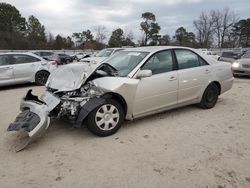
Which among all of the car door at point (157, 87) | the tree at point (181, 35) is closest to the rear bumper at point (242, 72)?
the car door at point (157, 87)

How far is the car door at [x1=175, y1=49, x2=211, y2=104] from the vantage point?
539 cm

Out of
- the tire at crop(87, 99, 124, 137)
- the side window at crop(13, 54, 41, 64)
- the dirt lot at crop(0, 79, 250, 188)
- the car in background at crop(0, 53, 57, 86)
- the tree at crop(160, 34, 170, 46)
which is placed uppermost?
the tree at crop(160, 34, 170, 46)

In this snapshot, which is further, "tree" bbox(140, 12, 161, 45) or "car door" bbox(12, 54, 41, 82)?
"tree" bbox(140, 12, 161, 45)

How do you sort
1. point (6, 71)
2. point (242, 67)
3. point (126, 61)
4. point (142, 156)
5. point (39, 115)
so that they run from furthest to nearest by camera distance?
point (242, 67) → point (6, 71) → point (126, 61) → point (39, 115) → point (142, 156)

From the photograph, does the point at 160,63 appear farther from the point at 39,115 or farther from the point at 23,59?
the point at 23,59

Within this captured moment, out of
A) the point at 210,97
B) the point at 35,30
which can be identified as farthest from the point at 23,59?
the point at 35,30

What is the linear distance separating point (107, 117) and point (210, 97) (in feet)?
9.34

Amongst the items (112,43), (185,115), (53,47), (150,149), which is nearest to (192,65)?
(185,115)

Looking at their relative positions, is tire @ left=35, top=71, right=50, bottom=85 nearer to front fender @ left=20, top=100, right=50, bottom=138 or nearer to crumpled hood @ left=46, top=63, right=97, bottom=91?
crumpled hood @ left=46, top=63, right=97, bottom=91

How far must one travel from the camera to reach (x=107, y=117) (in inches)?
174

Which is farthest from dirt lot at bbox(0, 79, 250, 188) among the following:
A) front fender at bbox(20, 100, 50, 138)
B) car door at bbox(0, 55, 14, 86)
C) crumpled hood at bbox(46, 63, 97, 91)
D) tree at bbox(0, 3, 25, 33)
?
tree at bbox(0, 3, 25, 33)

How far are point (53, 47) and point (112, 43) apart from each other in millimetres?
15254

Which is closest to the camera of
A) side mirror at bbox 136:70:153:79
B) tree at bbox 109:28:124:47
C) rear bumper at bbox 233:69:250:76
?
side mirror at bbox 136:70:153:79

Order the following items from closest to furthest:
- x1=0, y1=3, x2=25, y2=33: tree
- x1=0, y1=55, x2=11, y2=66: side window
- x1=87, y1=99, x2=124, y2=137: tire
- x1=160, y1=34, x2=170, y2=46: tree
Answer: x1=87, y1=99, x2=124, y2=137: tire → x1=0, y1=55, x2=11, y2=66: side window → x1=0, y1=3, x2=25, y2=33: tree → x1=160, y1=34, x2=170, y2=46: tree
